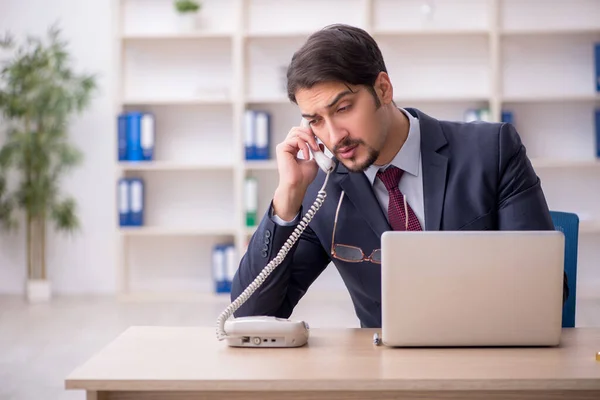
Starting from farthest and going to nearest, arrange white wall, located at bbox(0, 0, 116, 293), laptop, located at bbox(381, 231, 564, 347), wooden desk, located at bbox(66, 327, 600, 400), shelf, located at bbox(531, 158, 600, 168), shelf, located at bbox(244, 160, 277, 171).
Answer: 1. white wall, located at bbox(0, 0, 116, 293)
2. shelf, located at bbox(244, 160, 277, 171)
3. shelf, located at bbox(531, 158, 600, 168)
4. laptop, located at bbox(381, 231, 564, 347)
5. wooden desk, located at bbox(66, 327, 600, 400)

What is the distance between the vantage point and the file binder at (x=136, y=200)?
17.6 ft

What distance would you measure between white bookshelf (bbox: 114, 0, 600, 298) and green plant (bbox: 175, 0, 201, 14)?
0.16 meters

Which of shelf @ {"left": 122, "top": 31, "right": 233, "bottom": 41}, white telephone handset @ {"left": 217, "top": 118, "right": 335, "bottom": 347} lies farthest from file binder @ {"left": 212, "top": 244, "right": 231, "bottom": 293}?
white telephone handset @ {"left": 217, "top": 118, "right": 335, "bottom": 347}

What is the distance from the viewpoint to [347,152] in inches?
72.7

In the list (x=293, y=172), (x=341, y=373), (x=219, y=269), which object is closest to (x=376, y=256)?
(x=293, y=172)

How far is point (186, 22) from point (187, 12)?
0.24ft

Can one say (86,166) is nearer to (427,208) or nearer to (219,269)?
(219,269)

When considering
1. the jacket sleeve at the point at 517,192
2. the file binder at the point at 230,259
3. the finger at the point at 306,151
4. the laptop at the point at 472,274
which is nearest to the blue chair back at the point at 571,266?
the jacket sleeve at the point at 517,192

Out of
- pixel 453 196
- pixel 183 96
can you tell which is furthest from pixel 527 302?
pixel 183 96

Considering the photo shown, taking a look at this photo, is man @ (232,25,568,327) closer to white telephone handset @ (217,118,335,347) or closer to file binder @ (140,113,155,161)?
white telephone handset @ (217,118,335,347)

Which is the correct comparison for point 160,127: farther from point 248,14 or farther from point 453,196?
point 453,196

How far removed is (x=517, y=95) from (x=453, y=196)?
3.76 meters

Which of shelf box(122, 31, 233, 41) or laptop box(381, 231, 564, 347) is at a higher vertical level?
shelf box(122, 31, 233, 41)

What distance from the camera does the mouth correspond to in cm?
184
